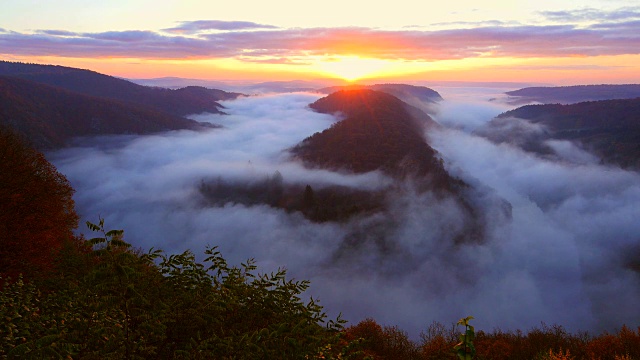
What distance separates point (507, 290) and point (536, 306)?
40.1 feet

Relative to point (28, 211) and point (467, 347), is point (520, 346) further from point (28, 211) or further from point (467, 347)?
point (28, 211)

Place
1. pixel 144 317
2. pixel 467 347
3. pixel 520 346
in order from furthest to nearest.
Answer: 1. pixel 520 346
2. pixel 144 317
3. pixel 467 347

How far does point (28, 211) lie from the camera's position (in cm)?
3594

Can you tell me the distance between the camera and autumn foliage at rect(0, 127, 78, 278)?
32125 millimetres

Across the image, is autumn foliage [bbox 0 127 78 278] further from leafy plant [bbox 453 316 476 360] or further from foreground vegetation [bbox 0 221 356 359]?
leafy plant [bbox 453 316 476 360]

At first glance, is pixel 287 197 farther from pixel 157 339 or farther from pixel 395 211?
pixel 157 339

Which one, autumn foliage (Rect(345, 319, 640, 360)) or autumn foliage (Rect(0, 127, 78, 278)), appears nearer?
autumn foliage (Rect(0, 127, 78, 278))

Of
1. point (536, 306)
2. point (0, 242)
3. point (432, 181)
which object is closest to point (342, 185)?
point (432, 181)

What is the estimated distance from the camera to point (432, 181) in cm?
19475

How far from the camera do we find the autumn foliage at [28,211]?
105 ft

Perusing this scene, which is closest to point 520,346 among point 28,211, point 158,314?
point 158,314

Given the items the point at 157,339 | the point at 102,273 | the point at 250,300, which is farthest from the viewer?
the point at 250,300

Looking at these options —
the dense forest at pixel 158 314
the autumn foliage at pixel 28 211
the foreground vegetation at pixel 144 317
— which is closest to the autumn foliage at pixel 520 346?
the dense forest at pixel 158 314

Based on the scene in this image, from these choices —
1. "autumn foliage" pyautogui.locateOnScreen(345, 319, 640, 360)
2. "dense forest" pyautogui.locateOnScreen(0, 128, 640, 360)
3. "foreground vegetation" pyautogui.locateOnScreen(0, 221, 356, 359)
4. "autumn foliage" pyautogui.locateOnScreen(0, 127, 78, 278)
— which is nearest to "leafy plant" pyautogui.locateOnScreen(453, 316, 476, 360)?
"dense forest" pyautogui.locateOnScreen(0, 128, 640, 360)
